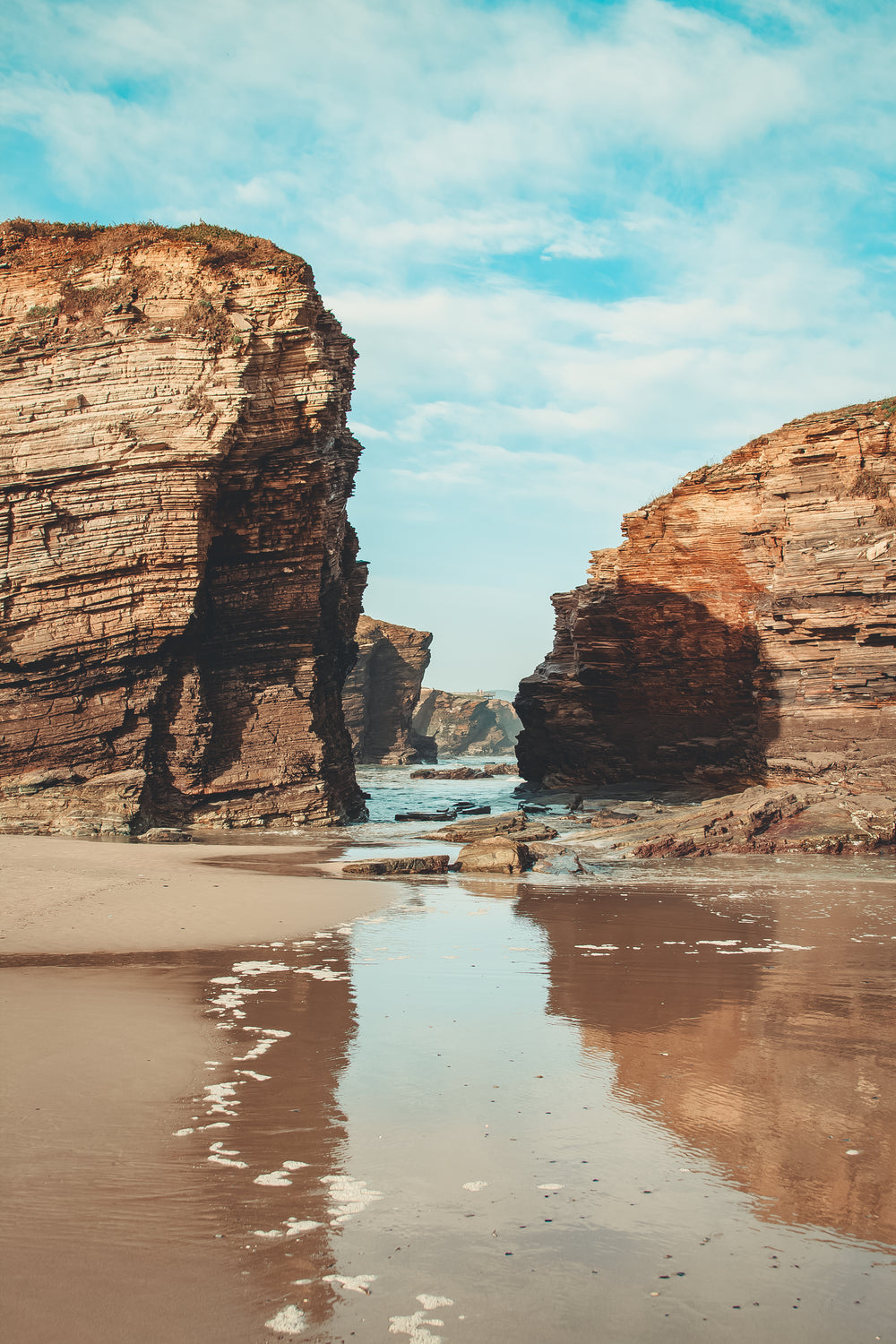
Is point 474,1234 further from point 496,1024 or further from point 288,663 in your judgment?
point 288,663

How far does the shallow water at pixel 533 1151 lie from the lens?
298 cm

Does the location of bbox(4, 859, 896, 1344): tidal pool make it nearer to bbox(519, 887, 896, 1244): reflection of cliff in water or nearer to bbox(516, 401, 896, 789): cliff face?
bbox(519, 887, 896, 1244): reflection of cliff in water

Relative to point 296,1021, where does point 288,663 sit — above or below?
above

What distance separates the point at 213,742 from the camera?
21.7 metres

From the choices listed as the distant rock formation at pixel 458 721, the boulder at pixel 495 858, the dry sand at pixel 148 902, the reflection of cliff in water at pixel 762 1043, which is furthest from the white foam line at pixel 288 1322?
the distant rock formation at pixel 458 721

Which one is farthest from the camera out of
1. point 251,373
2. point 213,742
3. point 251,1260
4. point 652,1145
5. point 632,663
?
point 632,663

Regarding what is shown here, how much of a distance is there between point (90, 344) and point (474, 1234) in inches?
816

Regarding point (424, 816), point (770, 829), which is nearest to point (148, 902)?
point (770, 829)

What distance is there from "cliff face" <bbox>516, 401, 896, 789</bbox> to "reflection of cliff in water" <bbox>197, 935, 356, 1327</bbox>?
17017 millimetres

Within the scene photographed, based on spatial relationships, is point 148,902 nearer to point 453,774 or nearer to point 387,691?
point 453,774

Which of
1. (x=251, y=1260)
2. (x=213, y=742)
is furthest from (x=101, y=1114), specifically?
(x=213, y=742)

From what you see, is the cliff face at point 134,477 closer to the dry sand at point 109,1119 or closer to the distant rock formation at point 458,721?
the dry sand at point 109,1119

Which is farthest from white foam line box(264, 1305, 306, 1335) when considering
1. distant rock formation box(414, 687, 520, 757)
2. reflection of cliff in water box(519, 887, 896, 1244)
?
distant rock formation box(414, 687, 520, 757)

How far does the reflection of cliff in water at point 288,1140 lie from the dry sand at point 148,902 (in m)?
2.17
